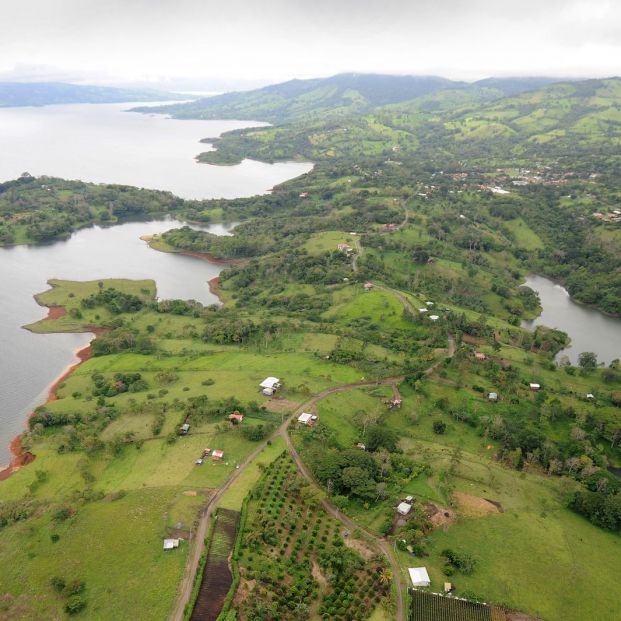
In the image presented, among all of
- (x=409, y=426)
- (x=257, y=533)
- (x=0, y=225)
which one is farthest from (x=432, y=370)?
(x=0, y=225)

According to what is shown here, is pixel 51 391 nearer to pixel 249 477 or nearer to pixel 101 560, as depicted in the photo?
pixel 101 560

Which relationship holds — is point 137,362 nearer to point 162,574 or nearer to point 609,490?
point 162,574

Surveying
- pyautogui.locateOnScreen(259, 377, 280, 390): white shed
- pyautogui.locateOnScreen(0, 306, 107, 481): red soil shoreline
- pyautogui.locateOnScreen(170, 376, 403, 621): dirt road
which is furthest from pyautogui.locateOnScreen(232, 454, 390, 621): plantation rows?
pyautogui.locateOnScreen(0, 306, 107, 481): red soil shoreline

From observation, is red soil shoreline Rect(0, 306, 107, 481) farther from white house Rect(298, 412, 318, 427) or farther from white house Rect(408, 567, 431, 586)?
white house Rect(408, 567, 431, 586)

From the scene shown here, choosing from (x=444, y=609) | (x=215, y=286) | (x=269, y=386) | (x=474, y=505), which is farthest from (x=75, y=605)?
(x=215, y=286)

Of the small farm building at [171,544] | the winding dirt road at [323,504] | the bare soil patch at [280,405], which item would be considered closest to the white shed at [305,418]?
the winding dirt road at [323,504]

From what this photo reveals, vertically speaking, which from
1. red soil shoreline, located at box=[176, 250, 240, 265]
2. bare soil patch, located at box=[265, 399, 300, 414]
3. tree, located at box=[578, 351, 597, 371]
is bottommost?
red soil shoreline, located at box=[176, 250, 240, 265]
